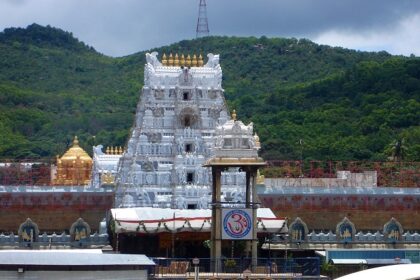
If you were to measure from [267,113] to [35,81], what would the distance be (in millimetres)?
46814

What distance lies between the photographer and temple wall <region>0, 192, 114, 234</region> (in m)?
79.2

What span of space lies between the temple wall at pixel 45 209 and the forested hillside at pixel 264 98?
1460 inches

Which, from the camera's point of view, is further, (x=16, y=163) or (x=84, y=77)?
(x=84, y=77)

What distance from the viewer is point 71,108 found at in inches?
6422

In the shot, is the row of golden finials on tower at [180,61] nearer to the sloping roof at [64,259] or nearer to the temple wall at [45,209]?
the temple wall at [45,209]

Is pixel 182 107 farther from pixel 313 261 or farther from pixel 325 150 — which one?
pixel 325 150

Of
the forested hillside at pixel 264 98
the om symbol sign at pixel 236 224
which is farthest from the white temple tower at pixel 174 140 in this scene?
the forested hillside at pixel 264 98

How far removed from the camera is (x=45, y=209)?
79812mm

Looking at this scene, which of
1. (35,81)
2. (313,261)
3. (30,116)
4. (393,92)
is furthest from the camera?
(35,81)

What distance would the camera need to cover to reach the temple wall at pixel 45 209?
79250 millimetres

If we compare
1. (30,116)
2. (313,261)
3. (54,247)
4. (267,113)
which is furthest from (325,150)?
(313,261)

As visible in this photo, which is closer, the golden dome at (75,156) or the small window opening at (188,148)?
the small window opening at (188,148)

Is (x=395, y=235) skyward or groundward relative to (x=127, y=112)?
groundward

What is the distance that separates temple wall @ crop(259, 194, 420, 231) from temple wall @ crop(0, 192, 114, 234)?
38.5 ft
